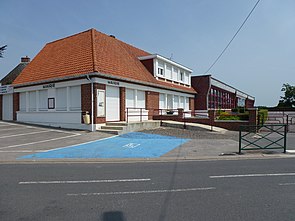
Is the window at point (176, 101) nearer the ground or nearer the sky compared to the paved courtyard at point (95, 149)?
nearer the sky

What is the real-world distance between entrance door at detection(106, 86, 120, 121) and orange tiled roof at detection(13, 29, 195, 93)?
118 cm

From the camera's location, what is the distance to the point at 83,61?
17.2 metres

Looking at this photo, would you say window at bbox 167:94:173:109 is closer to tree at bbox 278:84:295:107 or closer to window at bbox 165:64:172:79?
window at bbox 165:64:172:79

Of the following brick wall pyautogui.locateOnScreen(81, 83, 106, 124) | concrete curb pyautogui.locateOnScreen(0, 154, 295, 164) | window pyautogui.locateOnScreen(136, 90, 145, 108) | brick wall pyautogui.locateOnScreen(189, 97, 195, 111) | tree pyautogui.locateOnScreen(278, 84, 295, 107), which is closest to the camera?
concrete curb pyautogui.locateOnScreen(0, 154, 295, 164)

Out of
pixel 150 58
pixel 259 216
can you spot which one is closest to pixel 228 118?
pixel 150 58

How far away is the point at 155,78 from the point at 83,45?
7.72m

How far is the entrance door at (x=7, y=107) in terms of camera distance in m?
23.2

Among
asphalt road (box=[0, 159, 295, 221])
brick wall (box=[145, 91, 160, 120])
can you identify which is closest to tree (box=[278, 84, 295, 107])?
brick wall (box=[145, 91, 160, 120])

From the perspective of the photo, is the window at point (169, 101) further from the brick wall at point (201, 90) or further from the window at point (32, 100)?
the window at point (32, 100)

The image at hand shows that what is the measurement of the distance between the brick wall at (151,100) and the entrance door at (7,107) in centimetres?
1291

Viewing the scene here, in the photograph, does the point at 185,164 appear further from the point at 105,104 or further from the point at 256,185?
the point at 105,104

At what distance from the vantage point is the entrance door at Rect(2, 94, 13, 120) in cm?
2320

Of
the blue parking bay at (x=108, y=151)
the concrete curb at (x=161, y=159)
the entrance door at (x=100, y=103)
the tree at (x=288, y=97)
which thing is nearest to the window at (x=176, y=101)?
the entrance door at (x=100, y=103)

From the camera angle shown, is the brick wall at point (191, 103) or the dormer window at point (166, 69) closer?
the dormer window at point (166, 69)
